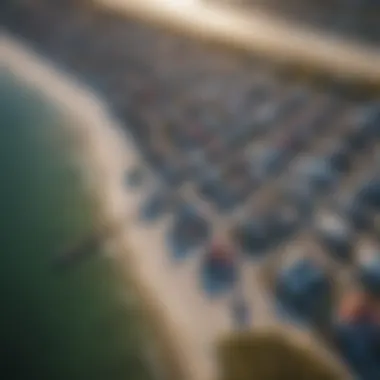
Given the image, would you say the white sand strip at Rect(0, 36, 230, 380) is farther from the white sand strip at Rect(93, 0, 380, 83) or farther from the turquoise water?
the white sand strip at Rect(93, 0, 380, 83)

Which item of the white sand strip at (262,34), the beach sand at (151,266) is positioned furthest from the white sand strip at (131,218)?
the white sand strip at (262,34)

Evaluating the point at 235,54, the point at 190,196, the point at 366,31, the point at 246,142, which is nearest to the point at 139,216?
the point at 190,196

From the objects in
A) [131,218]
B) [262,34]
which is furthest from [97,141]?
[262,34]

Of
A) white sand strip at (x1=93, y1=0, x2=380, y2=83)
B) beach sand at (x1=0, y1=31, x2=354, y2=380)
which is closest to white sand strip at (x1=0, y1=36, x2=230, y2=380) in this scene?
beach sand at (x1=0, y1=31, x2=354, y2=380)

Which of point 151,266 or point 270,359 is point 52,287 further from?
point 270,359

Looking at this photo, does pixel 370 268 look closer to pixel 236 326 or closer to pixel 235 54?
pixel 236 326

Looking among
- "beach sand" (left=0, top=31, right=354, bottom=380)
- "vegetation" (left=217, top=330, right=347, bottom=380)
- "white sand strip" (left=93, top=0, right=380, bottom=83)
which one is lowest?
"vegetation" (left=217, top=330, right=347, bottom=380)
